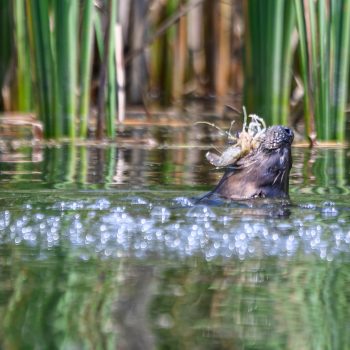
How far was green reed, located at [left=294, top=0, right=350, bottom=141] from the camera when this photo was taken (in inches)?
231

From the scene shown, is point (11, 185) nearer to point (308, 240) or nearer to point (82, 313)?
point (308, 240)

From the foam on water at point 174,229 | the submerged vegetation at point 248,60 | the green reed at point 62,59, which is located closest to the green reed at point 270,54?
the submerged vegetation at point 248,60

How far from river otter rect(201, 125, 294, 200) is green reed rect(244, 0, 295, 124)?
177 centimetres

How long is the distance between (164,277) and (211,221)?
0.86m

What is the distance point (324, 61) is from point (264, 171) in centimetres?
168

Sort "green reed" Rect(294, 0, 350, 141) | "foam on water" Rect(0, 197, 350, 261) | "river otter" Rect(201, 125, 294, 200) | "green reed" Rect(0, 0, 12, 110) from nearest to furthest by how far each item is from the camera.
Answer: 1. "foam on water" Rect(0, 197, 350, 261)
2. "river otter" Rect(201, 125, 294, 200)
3. "green reed" Rect(294, 0, 350, 141)
4. "green reed" Rect(0, 0, 12, 110)

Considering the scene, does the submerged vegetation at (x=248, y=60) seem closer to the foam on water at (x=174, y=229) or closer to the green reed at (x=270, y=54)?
the green reed at (x=270, y=54)

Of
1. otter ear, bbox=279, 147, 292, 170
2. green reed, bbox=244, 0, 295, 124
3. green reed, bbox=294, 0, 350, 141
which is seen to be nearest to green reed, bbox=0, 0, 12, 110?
green reed, bbox=244, 0, 295, 124

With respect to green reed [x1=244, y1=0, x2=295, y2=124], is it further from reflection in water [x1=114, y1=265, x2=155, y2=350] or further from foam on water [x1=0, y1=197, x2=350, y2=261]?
reflection in water [x1=114, y1=265, x2=155, y2=350]

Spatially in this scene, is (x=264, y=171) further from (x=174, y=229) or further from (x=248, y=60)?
(x=248, y=60)

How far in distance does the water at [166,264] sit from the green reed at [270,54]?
1039 mm

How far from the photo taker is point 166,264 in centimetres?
329

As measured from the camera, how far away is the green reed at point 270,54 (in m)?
6.15

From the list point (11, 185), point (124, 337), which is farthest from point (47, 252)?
point (11, 185)
